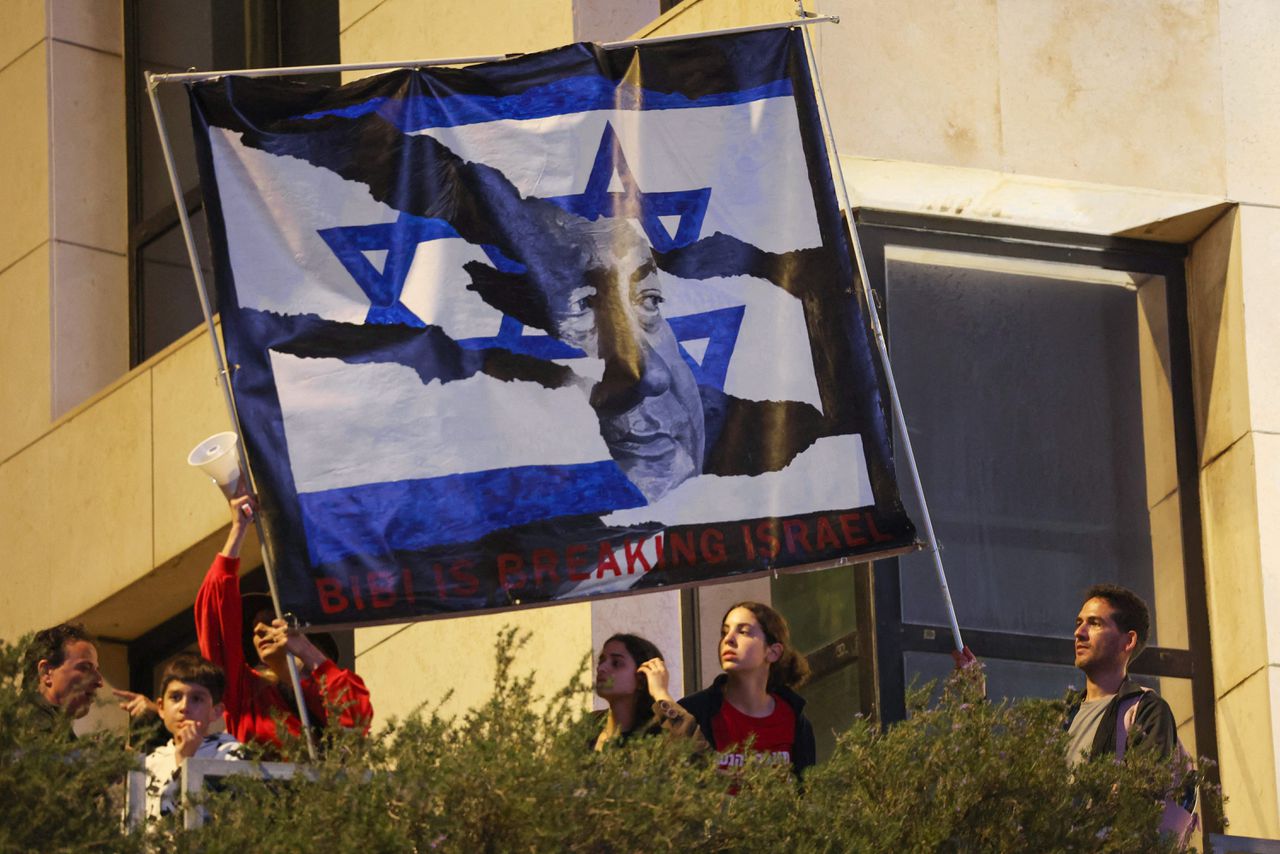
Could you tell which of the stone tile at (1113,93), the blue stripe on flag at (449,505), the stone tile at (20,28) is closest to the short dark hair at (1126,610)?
the blue stripe on flag at (449,505)

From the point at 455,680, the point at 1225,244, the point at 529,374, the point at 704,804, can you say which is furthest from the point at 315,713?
the point at 1225,244

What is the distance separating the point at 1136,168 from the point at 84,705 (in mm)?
6123

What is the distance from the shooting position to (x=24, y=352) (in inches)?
782

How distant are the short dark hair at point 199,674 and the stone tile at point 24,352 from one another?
911 cm

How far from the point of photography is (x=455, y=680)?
1558 cm

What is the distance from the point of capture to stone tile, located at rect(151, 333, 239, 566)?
17.9 meters

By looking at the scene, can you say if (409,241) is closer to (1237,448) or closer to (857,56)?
(857,56)

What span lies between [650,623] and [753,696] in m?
3.77

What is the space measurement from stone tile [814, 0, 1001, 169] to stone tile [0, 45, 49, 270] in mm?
7449

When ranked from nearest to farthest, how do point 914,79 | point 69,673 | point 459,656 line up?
point 69,673, point 914,79, point 459,656

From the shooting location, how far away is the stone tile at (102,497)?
61.4 feet

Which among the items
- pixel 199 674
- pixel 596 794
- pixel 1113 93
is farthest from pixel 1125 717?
pixel 1113 93

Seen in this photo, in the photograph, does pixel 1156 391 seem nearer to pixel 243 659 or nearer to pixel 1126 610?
pixel 1126 610

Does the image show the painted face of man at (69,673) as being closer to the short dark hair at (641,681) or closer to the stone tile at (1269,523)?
the short dark hair at (641,681)
